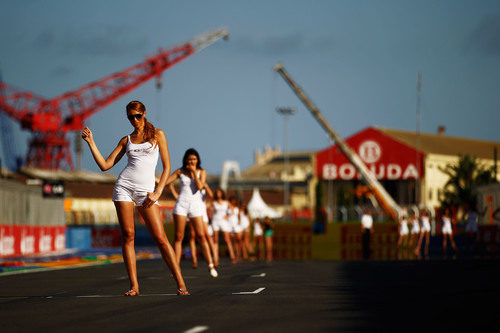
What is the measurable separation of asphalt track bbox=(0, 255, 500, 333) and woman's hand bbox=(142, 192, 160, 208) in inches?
38.9

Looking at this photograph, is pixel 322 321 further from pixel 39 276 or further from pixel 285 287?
pixel 39 276

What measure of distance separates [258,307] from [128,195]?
1971 mm

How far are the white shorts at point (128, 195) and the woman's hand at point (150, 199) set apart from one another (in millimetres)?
50

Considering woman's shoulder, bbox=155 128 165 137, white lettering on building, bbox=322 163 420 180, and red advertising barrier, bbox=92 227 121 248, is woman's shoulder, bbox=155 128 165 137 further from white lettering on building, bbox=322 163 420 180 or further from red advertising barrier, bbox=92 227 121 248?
white lettering on building, bbox=322 163 420 180

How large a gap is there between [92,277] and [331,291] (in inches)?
254

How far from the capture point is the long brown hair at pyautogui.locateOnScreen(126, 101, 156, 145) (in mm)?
10609

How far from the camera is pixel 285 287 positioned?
13367mm

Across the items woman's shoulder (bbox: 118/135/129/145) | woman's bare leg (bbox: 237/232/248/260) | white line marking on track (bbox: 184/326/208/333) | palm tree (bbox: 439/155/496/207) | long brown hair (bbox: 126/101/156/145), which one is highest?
palm tree (bbox: 439/155/496/207)

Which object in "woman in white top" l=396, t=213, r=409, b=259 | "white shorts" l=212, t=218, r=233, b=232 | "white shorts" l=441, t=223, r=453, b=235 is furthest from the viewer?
"white shorts" l=441, t=223, r=453, b=235

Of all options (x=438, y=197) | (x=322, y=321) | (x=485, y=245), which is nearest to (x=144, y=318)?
(x=322, y=321)

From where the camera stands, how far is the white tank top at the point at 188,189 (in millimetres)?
17016

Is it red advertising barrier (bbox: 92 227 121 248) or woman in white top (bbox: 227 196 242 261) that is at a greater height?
woman in white top (bbox: 227 196 242 261)

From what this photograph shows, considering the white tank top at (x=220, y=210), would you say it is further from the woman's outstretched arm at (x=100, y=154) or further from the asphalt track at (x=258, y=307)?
the woman's outstretched arm at (x=100, y=154)

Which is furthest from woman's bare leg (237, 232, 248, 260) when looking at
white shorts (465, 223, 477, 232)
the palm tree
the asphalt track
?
the palm tree
